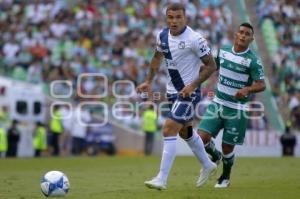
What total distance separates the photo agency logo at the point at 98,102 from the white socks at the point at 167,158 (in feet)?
59.3

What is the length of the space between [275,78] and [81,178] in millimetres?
17224

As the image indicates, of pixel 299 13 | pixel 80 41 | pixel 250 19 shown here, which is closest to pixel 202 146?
pixel 250 19

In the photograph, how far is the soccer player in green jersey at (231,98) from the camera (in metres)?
14.3

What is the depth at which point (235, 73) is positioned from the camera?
46.9 ft

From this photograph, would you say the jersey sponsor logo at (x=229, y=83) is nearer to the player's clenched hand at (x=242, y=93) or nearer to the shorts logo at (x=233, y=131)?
the player's clenched hand at (x=242, y=93)

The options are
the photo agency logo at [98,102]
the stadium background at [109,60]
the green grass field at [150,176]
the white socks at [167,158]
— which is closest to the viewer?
the green grass field at [150,176]

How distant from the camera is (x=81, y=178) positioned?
17438 millimetres

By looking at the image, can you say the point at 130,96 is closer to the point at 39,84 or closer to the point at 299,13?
the point at 39,84

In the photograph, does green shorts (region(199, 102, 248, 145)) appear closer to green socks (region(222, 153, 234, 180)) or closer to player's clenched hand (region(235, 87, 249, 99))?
green socks (region(222, 153, 234, 180))

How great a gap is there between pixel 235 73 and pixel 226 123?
2.72ft

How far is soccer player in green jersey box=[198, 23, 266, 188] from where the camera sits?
14266mm

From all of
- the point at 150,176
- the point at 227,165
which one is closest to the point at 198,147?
the point at 227,165

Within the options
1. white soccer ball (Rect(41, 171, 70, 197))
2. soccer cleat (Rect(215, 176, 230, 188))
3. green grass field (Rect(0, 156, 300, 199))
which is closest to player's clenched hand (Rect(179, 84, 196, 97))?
green grass field (Rect(0, 156, 300, 199))

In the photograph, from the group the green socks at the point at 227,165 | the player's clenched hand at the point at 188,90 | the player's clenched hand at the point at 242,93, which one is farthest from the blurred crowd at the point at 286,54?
the player's clenched hand at the point at 188,90
